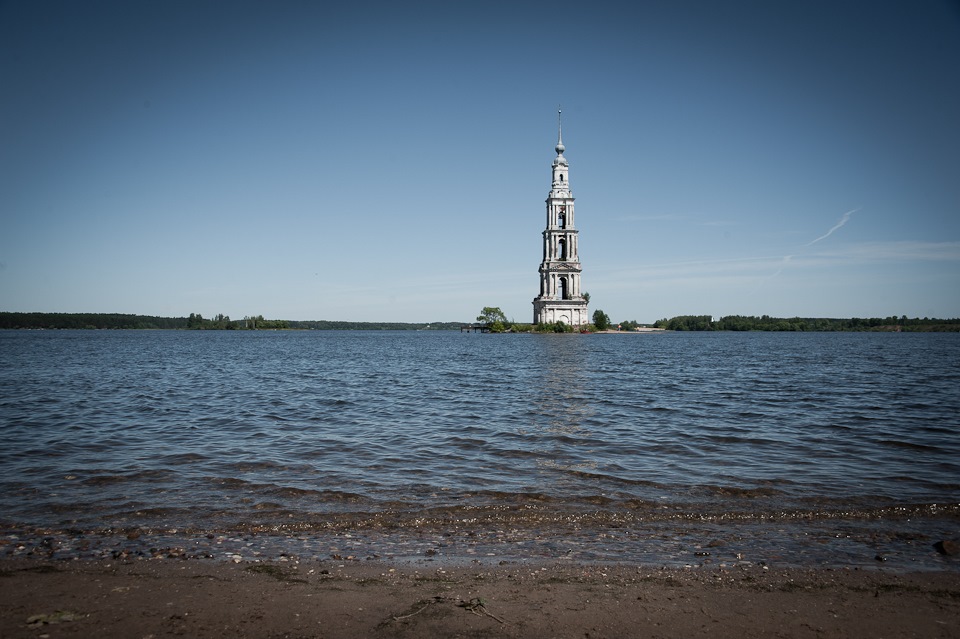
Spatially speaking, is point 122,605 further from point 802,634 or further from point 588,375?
point 588,375

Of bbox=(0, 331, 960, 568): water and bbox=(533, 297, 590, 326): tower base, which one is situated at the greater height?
bbox=(533, 297, 590, 326): tower base

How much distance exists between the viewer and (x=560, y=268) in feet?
476

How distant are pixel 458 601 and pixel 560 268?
5555 inches

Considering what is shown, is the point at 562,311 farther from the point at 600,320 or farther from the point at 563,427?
the point at 563,427

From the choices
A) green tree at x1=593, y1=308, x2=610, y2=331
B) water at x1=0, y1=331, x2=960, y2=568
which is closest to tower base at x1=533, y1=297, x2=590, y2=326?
green tree at x1=593, y1=308, x2=610, y2=331

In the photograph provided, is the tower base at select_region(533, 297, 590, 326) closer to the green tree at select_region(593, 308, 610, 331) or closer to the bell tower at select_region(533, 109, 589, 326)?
the bell tower at select_region(533, 109, 589, 326)

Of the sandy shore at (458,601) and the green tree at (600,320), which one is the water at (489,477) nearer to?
the sandy shore at (458,601)

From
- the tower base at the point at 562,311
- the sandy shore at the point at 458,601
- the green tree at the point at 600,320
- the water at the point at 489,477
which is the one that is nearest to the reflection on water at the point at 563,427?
the water at the point at 489,477

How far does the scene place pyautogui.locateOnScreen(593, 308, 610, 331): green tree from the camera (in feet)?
538

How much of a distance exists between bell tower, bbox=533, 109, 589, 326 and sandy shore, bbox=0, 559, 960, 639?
136144 mm

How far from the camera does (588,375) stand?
4066 centimetres

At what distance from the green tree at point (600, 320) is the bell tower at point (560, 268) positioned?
16151 mm

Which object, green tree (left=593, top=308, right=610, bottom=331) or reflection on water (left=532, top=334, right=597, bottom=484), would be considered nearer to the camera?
reflection on water (left=532, top=334, right=597, bottom=484)

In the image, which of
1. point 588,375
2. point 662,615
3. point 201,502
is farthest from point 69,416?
point 588,375
